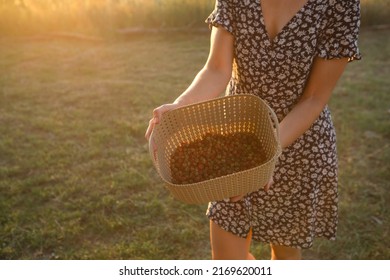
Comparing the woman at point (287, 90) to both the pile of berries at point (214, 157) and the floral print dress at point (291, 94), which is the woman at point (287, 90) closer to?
the floral print dress at point (291, 94)

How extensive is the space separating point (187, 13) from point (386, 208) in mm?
6453

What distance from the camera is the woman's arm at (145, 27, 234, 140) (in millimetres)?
1777

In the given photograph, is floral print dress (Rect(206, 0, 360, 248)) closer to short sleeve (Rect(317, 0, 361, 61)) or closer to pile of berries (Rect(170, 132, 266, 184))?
short sleeve (Rect(317, 0, 361, 61))

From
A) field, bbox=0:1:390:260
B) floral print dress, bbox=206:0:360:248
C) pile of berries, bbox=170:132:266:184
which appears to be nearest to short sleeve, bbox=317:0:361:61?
floral print dress, bbox=206:0:360:248

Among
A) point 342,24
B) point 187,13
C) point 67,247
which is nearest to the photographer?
point 342,24

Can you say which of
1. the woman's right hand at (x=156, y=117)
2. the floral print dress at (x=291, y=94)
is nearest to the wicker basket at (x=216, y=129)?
the woman's right hand at (x=156, y=117)

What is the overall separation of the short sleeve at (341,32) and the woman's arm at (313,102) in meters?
0.04

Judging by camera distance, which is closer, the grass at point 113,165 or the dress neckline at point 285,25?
the dress neckline at point 285,25

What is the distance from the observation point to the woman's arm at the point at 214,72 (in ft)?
5.83

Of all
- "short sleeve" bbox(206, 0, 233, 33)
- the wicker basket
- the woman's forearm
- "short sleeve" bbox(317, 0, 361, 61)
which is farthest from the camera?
the woman's forearm

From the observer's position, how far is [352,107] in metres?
4.98

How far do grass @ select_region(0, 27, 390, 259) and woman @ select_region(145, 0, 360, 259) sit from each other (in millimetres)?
976

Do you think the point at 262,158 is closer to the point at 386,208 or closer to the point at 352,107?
the point at 386,208
